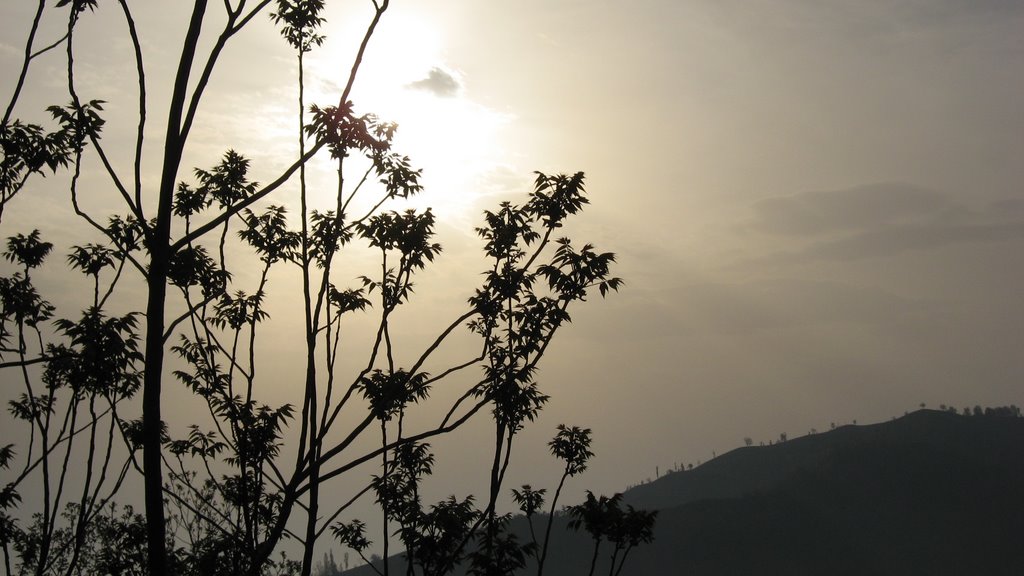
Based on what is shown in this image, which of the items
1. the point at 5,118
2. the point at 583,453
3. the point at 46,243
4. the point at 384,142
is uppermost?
the point at 46,243

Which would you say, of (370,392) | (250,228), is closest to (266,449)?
(370,392)

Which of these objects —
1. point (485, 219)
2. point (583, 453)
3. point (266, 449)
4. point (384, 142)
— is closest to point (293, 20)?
point (384, 142)

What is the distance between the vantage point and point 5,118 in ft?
40.1

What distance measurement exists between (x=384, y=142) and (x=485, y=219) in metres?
4.30

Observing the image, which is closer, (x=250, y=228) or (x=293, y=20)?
(x=293, y=20)

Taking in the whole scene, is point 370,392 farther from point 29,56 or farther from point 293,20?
point 29,56

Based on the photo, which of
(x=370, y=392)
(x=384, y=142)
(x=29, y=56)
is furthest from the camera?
(x=370, y=392)

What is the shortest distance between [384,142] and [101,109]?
15.1 feet

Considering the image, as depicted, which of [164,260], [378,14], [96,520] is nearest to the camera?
[164,260]

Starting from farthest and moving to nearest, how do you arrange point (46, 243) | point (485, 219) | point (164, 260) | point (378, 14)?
point (46, 243)
point (485, 219)
point (378, 14)
point (164, 260)

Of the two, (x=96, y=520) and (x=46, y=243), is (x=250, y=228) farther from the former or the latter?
(x=96, y=520)

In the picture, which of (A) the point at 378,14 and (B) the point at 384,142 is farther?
(B) the point at 384,142

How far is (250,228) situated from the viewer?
16.8 metres

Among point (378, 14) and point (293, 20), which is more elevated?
point (293, 20)
